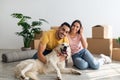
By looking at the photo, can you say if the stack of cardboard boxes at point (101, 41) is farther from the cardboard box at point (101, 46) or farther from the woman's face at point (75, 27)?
the woman's face at point (75, 27)

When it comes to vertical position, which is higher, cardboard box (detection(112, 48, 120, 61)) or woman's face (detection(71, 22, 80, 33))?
woman's face (detection(71, 22, 80, 33))

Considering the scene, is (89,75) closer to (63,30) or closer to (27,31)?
(63,30)

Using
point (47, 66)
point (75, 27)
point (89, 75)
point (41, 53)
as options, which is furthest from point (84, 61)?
point (41, 53)

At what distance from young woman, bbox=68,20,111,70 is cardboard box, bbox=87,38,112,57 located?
139 centimetres

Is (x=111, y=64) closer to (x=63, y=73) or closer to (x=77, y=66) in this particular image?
(x=77, y=66)

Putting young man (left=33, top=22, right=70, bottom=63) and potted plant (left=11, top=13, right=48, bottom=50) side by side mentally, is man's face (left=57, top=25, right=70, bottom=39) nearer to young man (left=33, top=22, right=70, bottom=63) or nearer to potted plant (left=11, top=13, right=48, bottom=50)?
young man (left=33, top=22, right=70, bottom=63)

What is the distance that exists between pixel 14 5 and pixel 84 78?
151 inches

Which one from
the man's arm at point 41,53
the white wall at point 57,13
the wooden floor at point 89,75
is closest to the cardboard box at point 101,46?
the white wall at point 57,13

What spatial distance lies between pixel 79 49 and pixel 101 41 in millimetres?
1663

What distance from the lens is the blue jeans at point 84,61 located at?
339 cm

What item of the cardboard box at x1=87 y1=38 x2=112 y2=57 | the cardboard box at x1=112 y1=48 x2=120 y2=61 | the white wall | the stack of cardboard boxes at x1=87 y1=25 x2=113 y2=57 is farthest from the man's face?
the white wall

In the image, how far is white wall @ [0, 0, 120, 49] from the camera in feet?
19.4

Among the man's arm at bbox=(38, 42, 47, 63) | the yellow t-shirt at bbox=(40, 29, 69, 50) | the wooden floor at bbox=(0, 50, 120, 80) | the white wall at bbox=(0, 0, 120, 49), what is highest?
the white wall at bbox=(0, 0, 120, 49)

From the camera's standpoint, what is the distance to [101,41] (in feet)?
16.5
